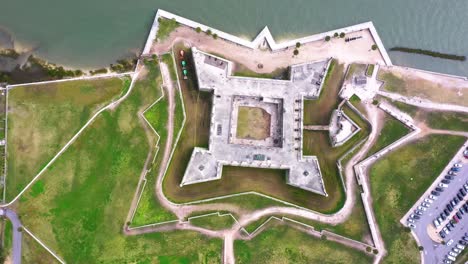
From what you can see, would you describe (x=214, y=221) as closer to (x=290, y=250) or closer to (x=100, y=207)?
(x=290, y=250)

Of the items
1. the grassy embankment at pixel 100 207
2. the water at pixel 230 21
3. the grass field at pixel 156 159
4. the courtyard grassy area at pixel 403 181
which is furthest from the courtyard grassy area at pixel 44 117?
the courtyard grassy area at pixel 403 181

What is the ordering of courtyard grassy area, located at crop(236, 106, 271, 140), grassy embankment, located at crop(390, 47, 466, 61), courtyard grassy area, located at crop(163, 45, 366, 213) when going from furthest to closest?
grassy embankment, located at crop(390, 47, 466, 61) < courtyard grassy area, located at crop(236, 106, 271, 140) < courtyard grassy area, located at crop(163, 45, 366, 213)

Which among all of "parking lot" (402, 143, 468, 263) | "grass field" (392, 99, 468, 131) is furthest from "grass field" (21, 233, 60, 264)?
"grass field" (392, 99, 468, 131)

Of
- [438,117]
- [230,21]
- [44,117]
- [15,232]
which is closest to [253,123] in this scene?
[230,21]

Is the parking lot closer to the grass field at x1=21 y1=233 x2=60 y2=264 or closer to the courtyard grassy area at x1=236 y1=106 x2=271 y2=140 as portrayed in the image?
the courtyard grassy area at x1=236 y1=106 x2=271 y2=140

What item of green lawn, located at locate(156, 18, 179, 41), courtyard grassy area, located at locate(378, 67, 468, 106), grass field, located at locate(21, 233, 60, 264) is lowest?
grass field, located at locate(21, 233, 60, 264)

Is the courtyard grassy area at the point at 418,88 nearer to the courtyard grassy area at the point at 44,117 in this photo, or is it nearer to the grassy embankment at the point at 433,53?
the grassy embankment at the point at 433,53
